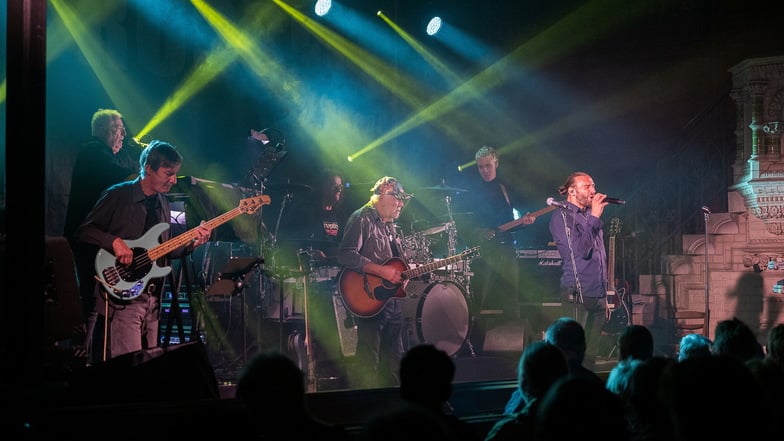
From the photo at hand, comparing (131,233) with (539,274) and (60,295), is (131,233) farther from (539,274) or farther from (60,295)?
(539,274)

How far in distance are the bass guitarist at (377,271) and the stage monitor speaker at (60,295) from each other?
10.8ft

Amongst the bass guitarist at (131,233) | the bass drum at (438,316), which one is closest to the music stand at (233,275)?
the bass guitarist at (131,233)

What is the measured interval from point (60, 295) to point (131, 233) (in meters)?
1.17

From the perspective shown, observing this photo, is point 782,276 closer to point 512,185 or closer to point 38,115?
point 512,185

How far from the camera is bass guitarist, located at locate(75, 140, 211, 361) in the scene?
633 centimetres

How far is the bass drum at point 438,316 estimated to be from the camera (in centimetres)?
875

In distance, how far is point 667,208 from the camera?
1238 cm

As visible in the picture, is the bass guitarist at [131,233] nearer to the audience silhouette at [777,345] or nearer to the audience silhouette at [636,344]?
the audience silhouette at [636,344]

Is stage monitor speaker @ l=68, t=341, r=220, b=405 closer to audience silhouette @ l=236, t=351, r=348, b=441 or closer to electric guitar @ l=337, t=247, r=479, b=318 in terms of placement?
audience silhouette @ l=236, t=351, r=348, b=441

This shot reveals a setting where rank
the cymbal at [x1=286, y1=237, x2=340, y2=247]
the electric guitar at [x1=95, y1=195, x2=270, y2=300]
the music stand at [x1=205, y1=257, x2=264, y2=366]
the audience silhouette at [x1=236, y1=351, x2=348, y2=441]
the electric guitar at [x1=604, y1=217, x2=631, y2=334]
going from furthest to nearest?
the electric guitar at [x1=604, y1=217, x2=631, y2=334] → the cymbal at [x1=286, y1=237, x2=340, y2=247] → the music stand at [x1=205, y1=257, x2=264, y2=366] → the electric guitar at [x1=95, y1=195, x2=270, y2=300] → the audience silhouette at [x1=236, y1=351, x2=348, y2=441]

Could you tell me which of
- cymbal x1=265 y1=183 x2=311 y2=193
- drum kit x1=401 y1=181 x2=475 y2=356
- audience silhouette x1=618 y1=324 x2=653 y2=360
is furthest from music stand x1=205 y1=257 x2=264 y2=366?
audience silhouette x1=618 y1=324 x2=653 y2=360

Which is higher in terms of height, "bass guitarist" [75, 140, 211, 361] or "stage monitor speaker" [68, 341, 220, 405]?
"bass guitarist" [75, 140, 211, 361]

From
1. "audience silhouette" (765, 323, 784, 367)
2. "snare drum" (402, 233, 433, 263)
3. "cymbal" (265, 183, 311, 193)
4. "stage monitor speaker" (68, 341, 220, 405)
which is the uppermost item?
"cymbal" (265, 183, 311, 193)

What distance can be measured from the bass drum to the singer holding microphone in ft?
3.98
